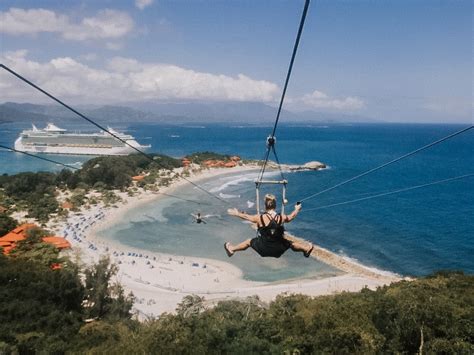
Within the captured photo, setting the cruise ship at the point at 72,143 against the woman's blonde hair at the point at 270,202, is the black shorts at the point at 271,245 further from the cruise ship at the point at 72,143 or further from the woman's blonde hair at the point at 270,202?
the cruise ship at the point at 72,143

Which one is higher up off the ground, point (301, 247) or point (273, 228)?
point (273, 228)

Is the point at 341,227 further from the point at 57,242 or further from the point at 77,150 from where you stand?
the point at 77,150

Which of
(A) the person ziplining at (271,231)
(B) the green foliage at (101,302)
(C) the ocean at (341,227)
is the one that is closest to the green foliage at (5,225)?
(C) the ocean at (341,227)

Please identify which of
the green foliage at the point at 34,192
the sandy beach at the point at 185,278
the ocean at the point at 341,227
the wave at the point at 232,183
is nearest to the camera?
the sandy beach at the point at 185,278

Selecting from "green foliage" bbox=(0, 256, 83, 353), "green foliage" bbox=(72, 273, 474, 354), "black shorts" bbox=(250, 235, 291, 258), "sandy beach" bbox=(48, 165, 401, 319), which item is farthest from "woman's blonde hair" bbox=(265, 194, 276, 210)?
"sandy beach" bbox=(48, 165, 401, 319)

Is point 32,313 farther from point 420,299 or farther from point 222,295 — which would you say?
point 420,299

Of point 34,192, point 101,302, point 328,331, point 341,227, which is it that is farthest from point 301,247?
point 34,192

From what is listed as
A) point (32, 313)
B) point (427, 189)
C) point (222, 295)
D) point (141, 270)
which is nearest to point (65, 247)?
point (141, 270)
